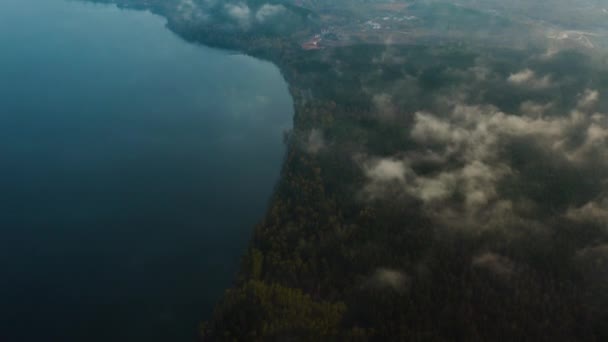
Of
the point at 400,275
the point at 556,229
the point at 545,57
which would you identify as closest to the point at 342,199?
the point at 400,275

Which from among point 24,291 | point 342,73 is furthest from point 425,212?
point 342,73

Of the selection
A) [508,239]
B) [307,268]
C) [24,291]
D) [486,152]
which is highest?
[486,152]

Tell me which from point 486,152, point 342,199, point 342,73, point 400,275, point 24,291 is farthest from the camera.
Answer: point 342,73

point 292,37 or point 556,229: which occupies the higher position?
point 292,37

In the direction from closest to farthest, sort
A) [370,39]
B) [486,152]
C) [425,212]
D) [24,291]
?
[24,291] < [425,212] < [486,152] < [370,39]

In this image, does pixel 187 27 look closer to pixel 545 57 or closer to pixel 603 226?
pixel 545 57

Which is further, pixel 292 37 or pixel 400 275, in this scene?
pixel 292 37
